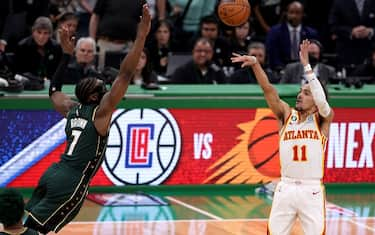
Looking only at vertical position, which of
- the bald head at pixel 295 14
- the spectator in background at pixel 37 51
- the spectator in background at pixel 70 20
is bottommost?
the spectator in background at pixel 37 51

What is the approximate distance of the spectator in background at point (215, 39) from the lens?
58.0 ft

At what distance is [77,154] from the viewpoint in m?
9.59

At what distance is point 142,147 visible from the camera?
49.3 ft

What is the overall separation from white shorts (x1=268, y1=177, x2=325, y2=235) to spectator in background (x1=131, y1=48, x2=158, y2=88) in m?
5.41

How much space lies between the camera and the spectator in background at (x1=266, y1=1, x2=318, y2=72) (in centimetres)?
1786

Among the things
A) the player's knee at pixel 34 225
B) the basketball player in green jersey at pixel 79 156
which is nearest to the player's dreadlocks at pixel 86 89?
the basketball player in green jersey at pixel 79 156

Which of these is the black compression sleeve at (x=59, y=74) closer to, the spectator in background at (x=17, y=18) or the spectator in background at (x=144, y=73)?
the spectator in background at (x=144, y=73)

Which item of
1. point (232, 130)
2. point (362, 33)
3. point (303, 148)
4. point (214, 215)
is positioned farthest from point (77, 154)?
point (362, 33)

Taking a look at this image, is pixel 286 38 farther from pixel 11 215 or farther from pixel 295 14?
pixel 11 215

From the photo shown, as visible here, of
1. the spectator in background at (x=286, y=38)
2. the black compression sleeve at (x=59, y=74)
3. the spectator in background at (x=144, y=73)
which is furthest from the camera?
the spectator in background at (x=286, y=38)

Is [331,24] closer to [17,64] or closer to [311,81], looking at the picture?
[17,64]

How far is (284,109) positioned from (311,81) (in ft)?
1.69

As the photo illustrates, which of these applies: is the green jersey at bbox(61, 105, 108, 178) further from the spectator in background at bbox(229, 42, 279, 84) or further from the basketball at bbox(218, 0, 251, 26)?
the spectator in background at bbox(229, 42, 279, 84)

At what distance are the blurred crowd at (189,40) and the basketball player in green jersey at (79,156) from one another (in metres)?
5.19
